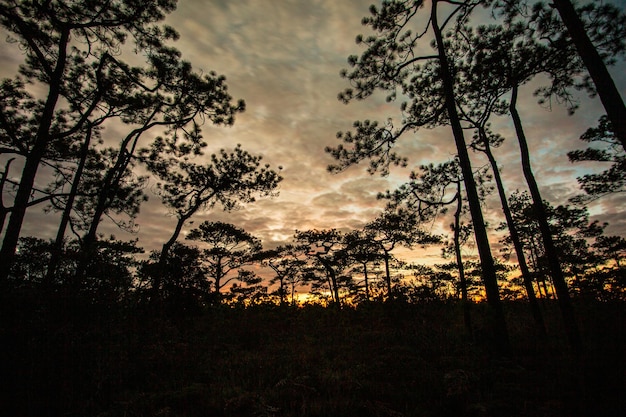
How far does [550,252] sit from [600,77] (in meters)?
5.45

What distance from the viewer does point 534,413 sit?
4.04 m

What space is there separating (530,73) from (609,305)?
7.92 meters

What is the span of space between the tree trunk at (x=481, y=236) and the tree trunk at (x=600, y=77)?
372 cm

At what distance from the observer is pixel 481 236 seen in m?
8.17

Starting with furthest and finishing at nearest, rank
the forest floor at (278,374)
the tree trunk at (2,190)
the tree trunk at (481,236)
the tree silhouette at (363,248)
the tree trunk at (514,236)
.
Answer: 1. the tree silhouette at (363,248)
2. the tree trunk at (514,236)
3. the tree trunk at (2,190)
4. the tree trunk at (481,236)
5. the forest floor at (278,374)

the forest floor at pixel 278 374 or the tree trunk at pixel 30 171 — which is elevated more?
the tree trunk at pixel 30 171

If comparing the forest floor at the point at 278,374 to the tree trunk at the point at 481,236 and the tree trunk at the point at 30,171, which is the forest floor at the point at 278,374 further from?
the tree trunk at the point at 30,171

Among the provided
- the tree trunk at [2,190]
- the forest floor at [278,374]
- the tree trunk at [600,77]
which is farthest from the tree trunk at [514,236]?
the tree trunk at [2,190]

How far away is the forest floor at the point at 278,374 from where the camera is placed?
439cm

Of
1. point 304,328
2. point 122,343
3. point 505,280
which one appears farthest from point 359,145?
point 505,280

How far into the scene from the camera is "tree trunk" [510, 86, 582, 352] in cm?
750

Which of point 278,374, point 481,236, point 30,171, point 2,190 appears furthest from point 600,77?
point 2,190

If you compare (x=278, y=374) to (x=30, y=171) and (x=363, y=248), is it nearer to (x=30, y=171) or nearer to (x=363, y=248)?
(x=30, y=171)

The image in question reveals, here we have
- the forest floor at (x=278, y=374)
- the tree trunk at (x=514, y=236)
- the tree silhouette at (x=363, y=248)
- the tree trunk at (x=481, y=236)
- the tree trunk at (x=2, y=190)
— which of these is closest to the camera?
the forest floor at (x=278, y=374)
